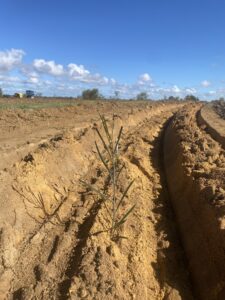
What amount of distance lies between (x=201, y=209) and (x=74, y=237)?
2263 mm

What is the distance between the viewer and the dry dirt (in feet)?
19.0

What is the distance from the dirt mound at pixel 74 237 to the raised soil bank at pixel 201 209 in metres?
0.24

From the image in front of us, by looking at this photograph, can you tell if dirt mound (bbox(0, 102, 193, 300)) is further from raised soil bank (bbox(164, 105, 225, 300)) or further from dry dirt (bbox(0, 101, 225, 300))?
raised soil bank (bbox(164, 105, 225, 300))

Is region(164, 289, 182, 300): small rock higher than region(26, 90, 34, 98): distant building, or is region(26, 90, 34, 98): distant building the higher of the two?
region(164, 289, 182, 300): small rock

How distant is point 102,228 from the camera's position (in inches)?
289

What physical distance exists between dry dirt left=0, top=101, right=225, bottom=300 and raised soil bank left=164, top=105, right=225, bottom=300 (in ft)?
0.07

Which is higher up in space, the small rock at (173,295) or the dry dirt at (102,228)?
the dry dirt at (102,228)

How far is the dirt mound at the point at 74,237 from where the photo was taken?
576 centimetres

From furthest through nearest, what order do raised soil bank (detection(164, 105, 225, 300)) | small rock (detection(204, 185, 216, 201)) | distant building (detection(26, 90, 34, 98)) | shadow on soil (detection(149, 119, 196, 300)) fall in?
distant building (detection(26, 90, 34, 98)), small rock (detection(204, 185, 216, 201)), shadow on soil (detection(149, 119, 196, 300)), raised soil bank (detection(164, 105, 225, 300))

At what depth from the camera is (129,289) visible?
5.75 meters

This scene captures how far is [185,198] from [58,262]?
11.4ft

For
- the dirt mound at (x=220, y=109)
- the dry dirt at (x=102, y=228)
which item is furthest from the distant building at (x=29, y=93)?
the dry dirt at (x=102, y=228)

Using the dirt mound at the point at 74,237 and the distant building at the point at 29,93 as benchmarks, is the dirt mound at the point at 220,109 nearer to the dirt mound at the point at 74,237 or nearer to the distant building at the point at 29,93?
the dirt mound at the point at 74,237

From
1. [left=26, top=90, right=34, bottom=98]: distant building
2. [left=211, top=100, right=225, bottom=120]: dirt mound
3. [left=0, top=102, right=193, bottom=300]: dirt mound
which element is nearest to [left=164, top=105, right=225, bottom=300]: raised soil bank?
[left=0, top=102, right=193, bottom=300]: dirt mound
